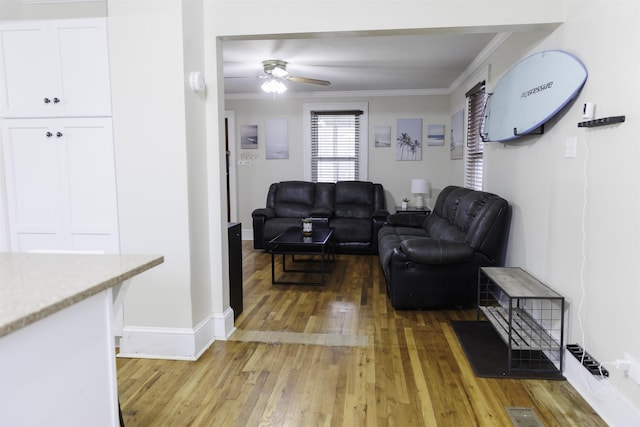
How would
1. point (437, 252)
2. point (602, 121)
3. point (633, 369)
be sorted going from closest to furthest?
point (633, 369), point (602, 121), point (437, 252)

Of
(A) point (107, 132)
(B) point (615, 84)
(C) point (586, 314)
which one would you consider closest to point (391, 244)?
(C) point (586, 314)

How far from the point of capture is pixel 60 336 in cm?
114

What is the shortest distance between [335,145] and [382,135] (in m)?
0.75

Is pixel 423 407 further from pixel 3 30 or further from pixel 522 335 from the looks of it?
pixel 3 30

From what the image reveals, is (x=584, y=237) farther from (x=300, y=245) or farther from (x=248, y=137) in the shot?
(x=248, y=137)

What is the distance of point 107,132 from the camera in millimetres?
2568

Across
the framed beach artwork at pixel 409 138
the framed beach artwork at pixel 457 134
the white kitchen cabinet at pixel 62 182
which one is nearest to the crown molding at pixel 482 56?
the framed beach artwork at pixel 457 134

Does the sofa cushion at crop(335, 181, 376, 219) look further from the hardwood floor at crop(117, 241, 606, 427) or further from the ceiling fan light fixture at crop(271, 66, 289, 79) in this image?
the hardwood floor at crop(117, 241, 606, 427)


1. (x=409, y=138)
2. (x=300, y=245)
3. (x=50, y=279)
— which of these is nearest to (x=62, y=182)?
(x=50, y=279)

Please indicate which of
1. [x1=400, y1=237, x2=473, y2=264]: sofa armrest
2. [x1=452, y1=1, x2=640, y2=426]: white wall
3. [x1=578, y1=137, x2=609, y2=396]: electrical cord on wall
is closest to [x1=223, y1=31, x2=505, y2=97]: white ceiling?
[x1=452, y1=1, x2=640, y2=426]: white wall

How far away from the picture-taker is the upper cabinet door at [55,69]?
2.49m

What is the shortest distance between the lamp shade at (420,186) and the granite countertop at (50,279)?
4.82 metres

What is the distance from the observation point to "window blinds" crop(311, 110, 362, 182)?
256 inches

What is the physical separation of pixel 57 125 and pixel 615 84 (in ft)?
10.0
